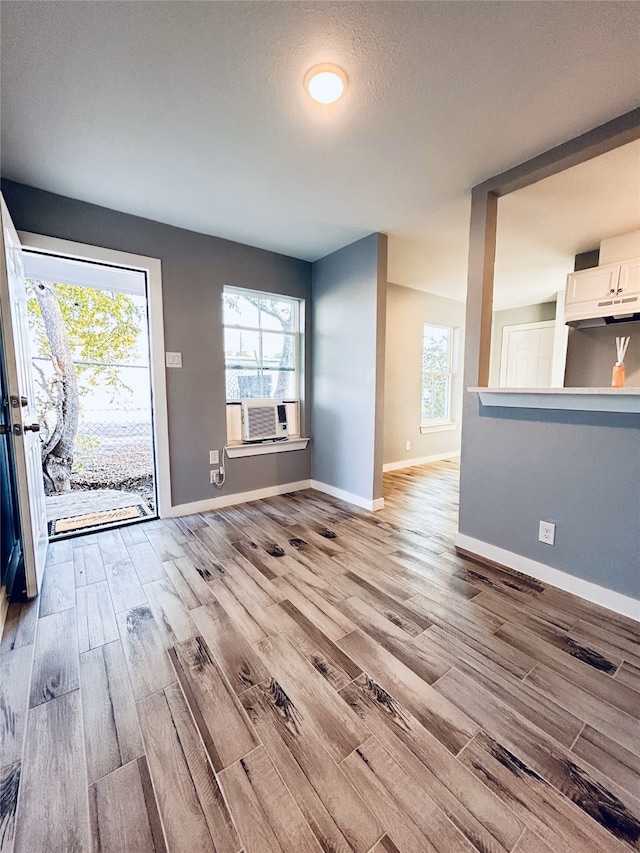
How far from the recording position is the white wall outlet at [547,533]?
1.93 meters

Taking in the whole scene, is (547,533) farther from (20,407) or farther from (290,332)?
(20,407)

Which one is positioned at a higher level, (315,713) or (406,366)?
(406,366)

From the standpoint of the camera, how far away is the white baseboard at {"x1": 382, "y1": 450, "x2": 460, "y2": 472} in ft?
15.5

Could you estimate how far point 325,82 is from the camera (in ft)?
4.64

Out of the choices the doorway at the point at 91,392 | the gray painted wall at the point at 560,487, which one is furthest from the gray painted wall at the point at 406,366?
the doorway at the point at 91,392

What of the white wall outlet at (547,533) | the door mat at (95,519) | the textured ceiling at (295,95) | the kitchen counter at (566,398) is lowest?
the door mat at (95,519)

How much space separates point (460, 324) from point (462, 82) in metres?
4.29

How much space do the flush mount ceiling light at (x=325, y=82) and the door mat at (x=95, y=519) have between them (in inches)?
121

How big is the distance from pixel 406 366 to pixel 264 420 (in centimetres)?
234

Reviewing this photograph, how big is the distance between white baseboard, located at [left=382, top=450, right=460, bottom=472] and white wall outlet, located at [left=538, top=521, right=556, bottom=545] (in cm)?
243

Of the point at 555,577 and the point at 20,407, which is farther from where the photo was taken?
the point at 555,577

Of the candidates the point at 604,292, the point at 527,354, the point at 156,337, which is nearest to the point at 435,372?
the point at 527,354

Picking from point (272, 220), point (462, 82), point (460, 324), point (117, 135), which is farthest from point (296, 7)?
point (460, 324)

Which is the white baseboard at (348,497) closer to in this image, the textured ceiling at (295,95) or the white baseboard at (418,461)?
the white baseboard at (418,461)
